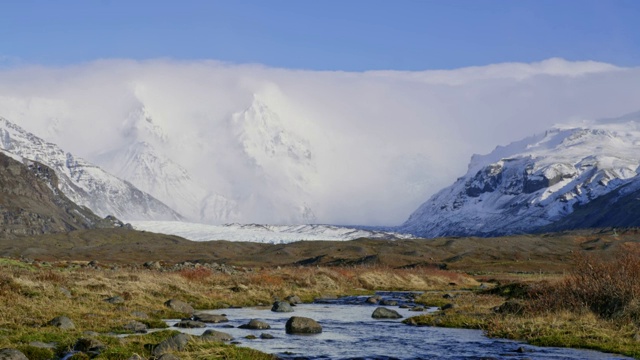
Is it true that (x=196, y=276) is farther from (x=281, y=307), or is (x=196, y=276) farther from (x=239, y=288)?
(x=281, y=307)

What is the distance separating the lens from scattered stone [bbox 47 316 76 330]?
37938mm

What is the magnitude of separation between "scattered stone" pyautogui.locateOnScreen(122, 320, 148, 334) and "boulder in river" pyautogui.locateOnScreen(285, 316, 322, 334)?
8552mm

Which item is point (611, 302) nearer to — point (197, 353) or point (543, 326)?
point (543, 326)

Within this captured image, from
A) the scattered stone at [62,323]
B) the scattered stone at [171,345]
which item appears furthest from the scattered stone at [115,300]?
the scattered stone at [171,345]

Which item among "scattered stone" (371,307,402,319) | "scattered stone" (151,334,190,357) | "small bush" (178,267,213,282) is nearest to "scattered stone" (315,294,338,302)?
"small bush" (178,267,213,282)

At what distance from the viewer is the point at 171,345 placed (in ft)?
104

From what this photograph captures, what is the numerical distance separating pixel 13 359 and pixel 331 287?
204 ft

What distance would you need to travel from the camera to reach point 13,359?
93.0 feet

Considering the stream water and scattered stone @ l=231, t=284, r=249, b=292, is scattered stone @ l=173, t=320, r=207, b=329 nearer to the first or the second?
the stream water

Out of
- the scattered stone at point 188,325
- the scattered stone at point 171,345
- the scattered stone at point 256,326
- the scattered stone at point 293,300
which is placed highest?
the scattered stone at point 171,345

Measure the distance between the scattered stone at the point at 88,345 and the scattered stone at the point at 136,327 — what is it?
7.69 m

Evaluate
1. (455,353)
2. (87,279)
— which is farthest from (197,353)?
(87,279)

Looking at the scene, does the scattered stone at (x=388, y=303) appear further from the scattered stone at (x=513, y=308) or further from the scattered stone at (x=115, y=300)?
the scattered stone at (x=115, y=300)

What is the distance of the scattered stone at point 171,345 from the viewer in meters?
30.9
